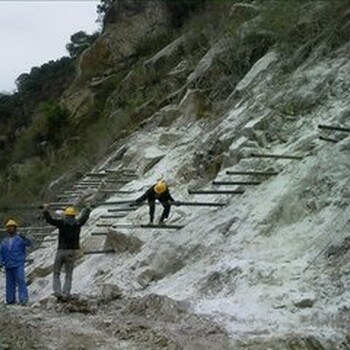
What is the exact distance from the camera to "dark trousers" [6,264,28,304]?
11258mm

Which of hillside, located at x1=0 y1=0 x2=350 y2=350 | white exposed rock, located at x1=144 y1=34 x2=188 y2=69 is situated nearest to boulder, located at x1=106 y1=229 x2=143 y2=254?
hillside, located at x1=0 y1=0 x2=350 y2=350

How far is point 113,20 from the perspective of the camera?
35312 mm

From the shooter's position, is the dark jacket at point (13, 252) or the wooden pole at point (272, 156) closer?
the dark jacket at point (13, 252)

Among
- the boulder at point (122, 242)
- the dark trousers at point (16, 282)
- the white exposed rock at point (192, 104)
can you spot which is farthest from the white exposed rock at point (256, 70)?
the dark trousers at point (16, 282)

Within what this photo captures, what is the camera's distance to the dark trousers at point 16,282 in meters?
11.3

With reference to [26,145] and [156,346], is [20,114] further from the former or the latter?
[156,346]

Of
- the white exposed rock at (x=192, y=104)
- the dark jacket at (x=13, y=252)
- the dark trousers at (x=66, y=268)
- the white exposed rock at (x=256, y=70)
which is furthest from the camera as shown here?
the white exposed rock at (x=192, y=104)

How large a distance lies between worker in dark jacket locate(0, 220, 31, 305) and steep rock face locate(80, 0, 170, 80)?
23.1 m

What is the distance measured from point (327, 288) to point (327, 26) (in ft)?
28.0

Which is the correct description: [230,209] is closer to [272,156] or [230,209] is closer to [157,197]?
[272,156]

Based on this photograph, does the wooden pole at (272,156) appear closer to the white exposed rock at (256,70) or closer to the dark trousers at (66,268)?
the dark trousers at (66,268)

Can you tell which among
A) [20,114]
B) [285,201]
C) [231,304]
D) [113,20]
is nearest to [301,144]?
[285,201]

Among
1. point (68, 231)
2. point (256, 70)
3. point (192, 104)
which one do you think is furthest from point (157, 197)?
point (192, 104)

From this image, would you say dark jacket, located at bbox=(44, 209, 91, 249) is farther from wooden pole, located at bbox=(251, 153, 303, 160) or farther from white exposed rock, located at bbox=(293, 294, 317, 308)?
white exposed rock, located at bbox=(293, 294, 317, 308)
